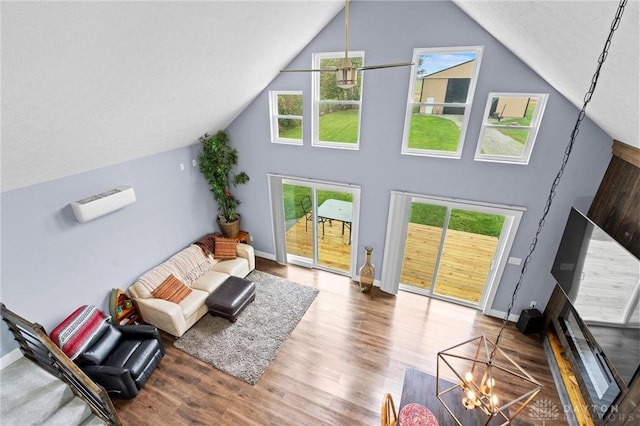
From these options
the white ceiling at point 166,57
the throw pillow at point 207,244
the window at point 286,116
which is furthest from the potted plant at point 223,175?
the white ceiling at point 166,57

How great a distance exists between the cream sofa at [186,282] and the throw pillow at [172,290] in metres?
0.06

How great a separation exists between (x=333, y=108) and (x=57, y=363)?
4777 mm

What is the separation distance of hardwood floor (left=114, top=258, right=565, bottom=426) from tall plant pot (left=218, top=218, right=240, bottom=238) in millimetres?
2362

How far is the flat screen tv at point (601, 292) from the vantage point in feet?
8.30

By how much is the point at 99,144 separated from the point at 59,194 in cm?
84

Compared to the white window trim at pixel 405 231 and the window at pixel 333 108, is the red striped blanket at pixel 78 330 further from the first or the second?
the white window trim at pixel 405 231

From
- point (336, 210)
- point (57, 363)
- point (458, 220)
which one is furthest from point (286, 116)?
point (57, 363)

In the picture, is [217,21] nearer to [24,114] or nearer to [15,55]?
[15,55]

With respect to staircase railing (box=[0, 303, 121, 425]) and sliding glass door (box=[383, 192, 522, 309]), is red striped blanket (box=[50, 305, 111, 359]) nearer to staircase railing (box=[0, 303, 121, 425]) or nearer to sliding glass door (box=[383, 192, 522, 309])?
staircase railing (box=[0, 303, 121, 425])

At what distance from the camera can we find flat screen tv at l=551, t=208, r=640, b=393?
2.53 m

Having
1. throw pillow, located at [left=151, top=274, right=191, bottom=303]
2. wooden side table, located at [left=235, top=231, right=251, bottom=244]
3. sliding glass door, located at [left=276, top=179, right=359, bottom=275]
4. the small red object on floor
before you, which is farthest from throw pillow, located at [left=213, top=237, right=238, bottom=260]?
the small red object on floor

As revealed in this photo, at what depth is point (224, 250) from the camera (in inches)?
222

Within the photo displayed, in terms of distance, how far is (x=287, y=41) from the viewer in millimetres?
3916

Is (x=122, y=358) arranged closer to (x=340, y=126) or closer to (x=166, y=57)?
(x=166, y=57)
